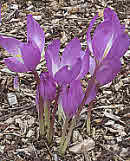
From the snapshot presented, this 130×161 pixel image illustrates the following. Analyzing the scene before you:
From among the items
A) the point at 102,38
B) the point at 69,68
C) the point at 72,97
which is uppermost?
the point at 102,38

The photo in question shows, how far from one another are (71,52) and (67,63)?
1.6 inches

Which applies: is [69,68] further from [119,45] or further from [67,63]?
[119,45]

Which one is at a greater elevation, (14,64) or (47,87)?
(14,64)

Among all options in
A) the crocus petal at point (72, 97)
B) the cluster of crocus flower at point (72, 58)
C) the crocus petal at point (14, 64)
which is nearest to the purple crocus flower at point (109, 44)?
the cluster of crocus flower at point (72, 58)

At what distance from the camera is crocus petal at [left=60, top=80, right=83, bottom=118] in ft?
3.58

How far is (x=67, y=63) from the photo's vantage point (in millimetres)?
1063

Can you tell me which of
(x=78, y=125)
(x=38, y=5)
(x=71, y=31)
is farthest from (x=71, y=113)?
(x=38, y=5)

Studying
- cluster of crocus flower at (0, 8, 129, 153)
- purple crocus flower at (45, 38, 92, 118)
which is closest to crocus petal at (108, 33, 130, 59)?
cluster of crocus flower at (0, 8, 129, 153)

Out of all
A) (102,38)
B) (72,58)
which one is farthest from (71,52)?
(102,38)

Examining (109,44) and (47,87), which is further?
(47,87)

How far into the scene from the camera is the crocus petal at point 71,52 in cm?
103

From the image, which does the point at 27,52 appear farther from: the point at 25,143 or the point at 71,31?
the point at 71,31

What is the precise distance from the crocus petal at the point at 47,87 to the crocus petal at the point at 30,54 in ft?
0.26

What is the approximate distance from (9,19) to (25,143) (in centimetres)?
111
